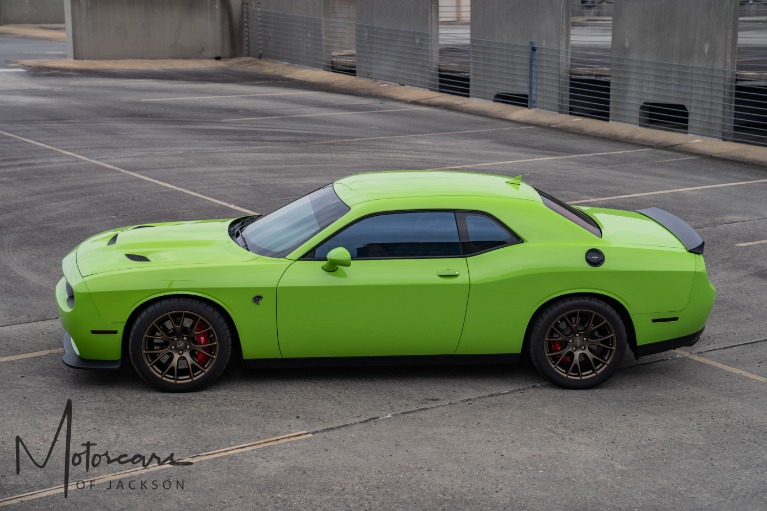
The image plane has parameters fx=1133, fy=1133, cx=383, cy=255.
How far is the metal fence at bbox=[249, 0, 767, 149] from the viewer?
71.7 ft

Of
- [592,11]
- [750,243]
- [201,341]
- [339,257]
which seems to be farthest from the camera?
[592,11]

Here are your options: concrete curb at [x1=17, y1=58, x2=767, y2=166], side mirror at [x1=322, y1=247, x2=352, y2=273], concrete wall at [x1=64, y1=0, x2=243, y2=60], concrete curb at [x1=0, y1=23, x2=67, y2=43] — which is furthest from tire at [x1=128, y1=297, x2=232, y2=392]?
concrete curb at [x1=0, y1=23, x2=67, y2=43]

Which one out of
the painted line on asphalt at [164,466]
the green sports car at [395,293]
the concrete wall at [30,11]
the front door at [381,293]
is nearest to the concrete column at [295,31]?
the concrete wall at [30,11]

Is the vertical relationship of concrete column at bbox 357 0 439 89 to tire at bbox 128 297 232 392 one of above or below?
above

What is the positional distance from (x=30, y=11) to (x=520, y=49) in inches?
1247

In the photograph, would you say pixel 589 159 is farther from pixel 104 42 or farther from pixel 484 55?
pixel 104 42

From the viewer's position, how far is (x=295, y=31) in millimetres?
32562

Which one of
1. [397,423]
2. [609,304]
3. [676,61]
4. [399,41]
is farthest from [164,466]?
[399,41]

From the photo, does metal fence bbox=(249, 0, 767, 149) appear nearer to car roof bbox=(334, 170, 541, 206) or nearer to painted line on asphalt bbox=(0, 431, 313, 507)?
car roof bbox=(334, 170, 541, 206)

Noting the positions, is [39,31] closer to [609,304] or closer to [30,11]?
[30,11]

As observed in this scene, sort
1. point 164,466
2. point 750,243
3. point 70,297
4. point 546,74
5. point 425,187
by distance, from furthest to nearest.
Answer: point 546,74 → point 750,243 → point 425,187 → point 70,297 → point 164,466

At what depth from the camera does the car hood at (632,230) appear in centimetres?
847

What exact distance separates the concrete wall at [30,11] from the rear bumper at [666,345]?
46.4 m

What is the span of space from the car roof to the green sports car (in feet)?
0.09
